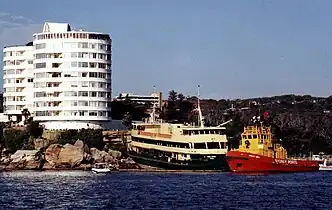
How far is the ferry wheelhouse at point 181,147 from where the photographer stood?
136 m

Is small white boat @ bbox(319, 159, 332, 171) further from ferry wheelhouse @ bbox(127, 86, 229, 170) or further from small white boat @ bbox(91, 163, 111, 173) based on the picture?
small white boat @ bbox(91, 163, 111, 173)

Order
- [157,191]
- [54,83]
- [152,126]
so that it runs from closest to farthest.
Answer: [157,191], [152,126], [54,83]

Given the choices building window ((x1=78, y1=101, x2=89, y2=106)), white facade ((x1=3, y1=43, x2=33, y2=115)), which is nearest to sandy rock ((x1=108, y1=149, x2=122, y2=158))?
building window ((x1=78, y1=101, x2=89, y2=106))

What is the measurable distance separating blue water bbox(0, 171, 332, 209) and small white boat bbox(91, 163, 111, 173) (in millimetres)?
17895

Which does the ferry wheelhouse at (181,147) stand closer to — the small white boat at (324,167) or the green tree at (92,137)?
the green tree at (92,137)

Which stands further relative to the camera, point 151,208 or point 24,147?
point 24,147

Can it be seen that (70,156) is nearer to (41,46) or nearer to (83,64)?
(83,64)

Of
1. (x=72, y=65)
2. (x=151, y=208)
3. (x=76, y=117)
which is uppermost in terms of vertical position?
(x=72, y=65)

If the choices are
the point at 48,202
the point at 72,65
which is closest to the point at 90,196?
the point at 48,202

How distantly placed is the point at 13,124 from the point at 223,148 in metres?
52.2

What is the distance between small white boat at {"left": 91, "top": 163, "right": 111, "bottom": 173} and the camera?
440 feet

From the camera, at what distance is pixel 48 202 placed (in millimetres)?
74062

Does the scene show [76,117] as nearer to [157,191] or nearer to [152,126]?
[152,126]

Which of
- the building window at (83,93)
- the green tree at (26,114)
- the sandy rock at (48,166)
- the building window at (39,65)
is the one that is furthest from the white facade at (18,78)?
the sandy rock at (48,166)
